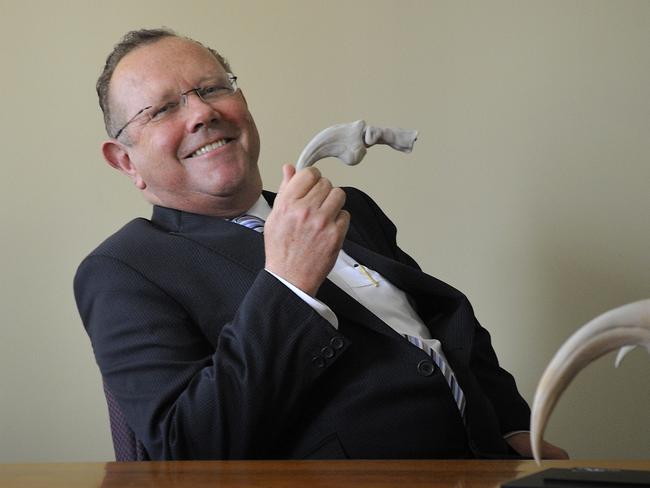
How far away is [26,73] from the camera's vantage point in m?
2.44

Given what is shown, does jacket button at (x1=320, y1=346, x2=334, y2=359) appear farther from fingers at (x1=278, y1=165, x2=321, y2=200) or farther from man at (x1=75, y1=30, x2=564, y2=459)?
fingers at (x1=278, y1=165, x2=321, y2=200)

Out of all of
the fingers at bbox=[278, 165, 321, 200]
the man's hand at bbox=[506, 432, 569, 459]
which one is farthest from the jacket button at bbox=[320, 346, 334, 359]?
the man's hand at bbox=[506, 432, 569, 459]

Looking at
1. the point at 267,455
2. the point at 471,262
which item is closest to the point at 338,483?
the point at 267,455

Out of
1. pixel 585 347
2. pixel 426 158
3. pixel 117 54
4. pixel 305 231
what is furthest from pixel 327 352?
pixel 426 158

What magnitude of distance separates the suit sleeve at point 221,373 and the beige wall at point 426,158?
1.09 metres

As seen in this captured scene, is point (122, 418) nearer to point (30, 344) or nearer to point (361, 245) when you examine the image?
point (361, 245)

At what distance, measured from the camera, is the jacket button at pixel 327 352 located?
4.44 feet

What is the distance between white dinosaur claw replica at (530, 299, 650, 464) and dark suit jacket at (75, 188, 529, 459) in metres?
0.61

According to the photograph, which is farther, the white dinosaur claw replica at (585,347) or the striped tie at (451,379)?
the striped tie at (451,379)

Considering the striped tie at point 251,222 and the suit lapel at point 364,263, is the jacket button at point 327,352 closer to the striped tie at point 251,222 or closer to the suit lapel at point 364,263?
the suit lapel at point 364,263

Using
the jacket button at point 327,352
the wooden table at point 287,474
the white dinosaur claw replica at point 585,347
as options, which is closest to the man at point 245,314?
the jacket button at point 327,352

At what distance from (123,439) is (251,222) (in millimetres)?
466

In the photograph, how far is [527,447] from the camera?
66.3 inches

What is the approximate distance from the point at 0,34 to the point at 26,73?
0.39 feet
